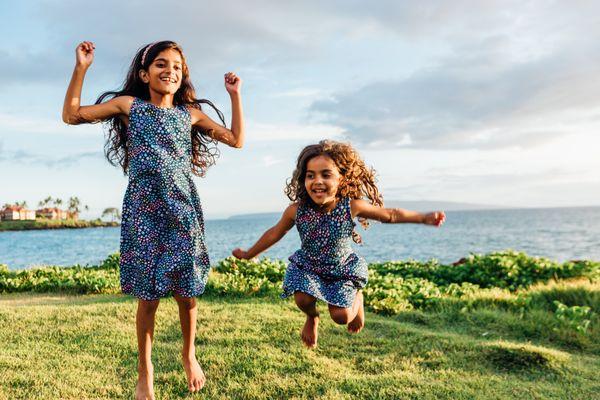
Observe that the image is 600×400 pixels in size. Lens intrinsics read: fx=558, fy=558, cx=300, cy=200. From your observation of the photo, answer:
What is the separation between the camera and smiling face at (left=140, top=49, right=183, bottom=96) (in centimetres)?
407

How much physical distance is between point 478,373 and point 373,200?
6.96 feet

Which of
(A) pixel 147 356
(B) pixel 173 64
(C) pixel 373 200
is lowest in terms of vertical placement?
(A) pixel 147 356

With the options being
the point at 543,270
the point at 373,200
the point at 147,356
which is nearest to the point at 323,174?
the point at 373,200

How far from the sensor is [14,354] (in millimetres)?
5672

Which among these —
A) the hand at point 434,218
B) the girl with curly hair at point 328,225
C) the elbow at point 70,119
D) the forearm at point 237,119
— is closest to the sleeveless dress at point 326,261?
the girl with curly hair at point 328,225

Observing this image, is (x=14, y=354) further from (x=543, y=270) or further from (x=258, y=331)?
(x=543, y=270)

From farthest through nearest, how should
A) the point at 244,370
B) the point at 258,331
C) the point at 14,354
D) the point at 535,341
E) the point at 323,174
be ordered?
the point at 535,341 → the point at 258,331 → the point at 14,354 → the point at 244,370 → the point at 323,174

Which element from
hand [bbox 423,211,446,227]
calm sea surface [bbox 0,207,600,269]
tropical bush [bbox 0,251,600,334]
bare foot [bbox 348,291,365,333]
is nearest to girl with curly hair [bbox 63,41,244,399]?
bare foot [bbox 348,291,365,333]

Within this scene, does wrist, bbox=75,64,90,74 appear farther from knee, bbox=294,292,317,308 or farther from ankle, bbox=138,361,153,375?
knee, bbox=294,292,317,308

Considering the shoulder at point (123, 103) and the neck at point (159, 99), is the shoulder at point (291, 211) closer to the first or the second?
the neck at point (159, 99)

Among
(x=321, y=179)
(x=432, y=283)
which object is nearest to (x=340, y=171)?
(x=321, y=179)

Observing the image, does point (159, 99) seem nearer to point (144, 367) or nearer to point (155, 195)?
point (155, 195)

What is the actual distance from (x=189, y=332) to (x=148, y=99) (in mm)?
1801

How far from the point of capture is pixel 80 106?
13.0 ft
